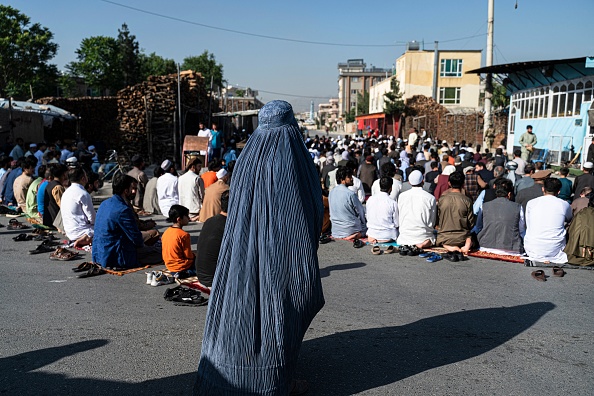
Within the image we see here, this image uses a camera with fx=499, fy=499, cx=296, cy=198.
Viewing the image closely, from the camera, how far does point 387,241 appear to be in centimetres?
805

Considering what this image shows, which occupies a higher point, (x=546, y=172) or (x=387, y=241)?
(x=546, y=172)

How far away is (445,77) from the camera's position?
49.8 m

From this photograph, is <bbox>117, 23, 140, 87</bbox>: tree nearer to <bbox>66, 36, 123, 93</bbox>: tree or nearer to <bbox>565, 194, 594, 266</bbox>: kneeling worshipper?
<bbox>66, 36, 123, 93</bbox>: tree

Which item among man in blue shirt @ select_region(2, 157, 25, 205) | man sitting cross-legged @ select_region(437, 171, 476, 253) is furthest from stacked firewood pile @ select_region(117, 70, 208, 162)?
man sitting cross-legged @ select_region(437, 171, 476, 253)

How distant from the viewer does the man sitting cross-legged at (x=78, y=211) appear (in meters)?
7.18

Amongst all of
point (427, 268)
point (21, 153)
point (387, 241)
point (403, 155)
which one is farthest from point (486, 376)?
point (21, 153)

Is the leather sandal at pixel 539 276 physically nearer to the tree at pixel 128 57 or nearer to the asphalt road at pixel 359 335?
the asphalt road at pixel 359 335

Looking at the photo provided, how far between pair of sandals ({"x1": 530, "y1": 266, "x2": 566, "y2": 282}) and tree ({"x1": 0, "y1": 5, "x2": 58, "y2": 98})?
3736 centimetres

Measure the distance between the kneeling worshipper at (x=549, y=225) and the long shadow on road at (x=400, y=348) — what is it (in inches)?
83.5

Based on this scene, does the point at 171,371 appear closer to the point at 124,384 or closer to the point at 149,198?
the point at 124,384

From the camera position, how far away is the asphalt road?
142 inches

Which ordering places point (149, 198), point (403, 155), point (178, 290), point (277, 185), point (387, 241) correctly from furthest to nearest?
1. point (403, 155)
2. point (149, 198)
3. point (387, 241)
4. point (178, 290)
5. point (277, 185)

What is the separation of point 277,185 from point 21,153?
45.5 ft

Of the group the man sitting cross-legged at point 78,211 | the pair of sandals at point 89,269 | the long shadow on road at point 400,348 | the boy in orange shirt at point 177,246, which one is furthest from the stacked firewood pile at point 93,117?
the long shadow on road at point 400,348
